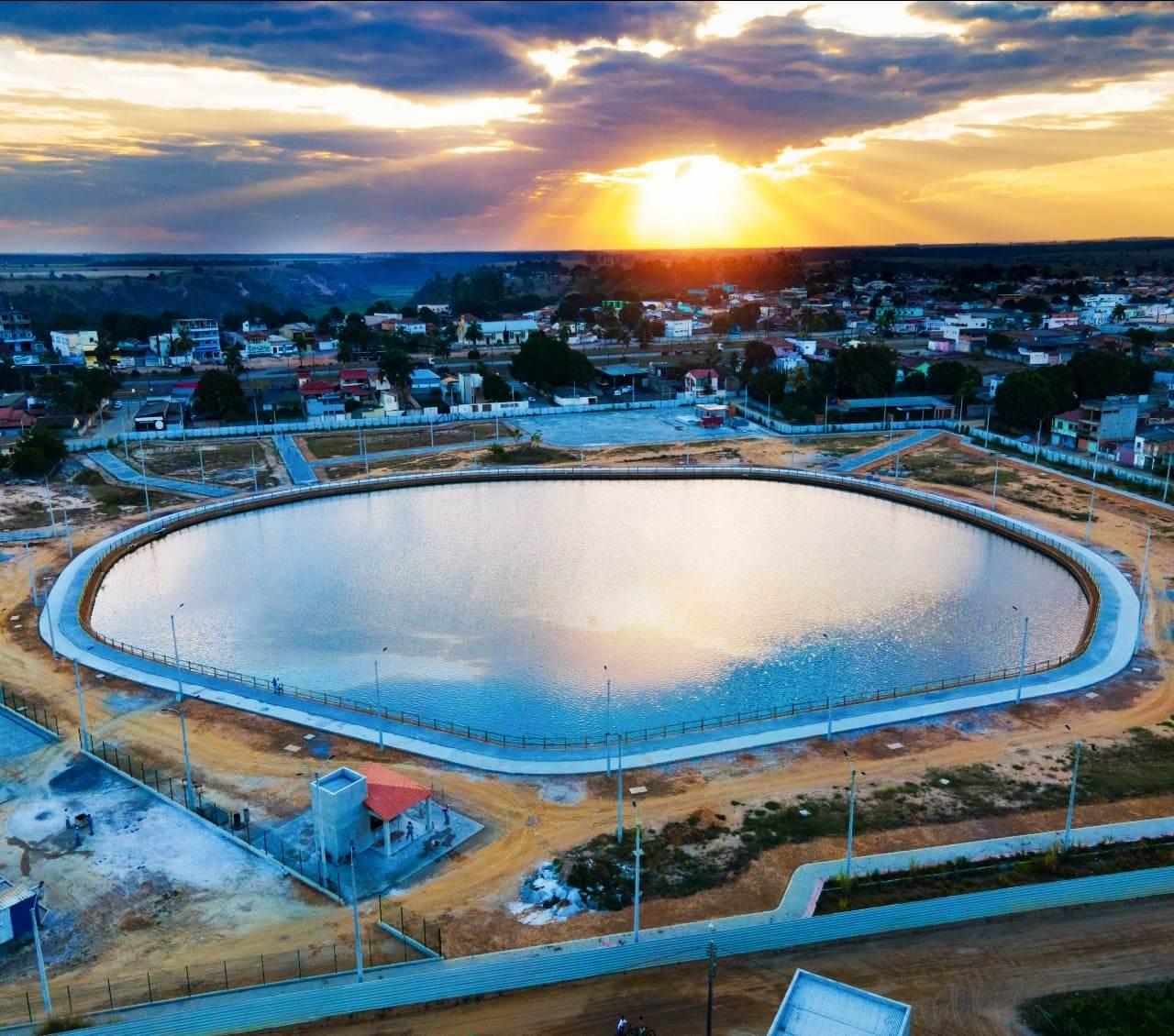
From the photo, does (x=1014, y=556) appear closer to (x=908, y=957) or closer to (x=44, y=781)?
(x=908, y=957)

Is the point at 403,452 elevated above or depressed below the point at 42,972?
above

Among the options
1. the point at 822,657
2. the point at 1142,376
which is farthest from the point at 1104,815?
the point at 1142,376

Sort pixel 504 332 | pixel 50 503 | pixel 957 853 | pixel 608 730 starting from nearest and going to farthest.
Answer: pixel 957 853 → pixel 608 730 → pixel 50 503 → pixel 504 332

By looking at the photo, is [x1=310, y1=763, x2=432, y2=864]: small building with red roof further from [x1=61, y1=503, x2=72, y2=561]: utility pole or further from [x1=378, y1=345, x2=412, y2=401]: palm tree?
[x1=378, y1=345, x2=412, y2=401]: palm tree

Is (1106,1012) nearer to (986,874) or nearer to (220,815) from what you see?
(986,874)

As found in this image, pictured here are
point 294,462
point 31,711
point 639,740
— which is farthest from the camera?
point 294,462

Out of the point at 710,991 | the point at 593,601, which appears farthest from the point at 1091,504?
the point at 710,991
